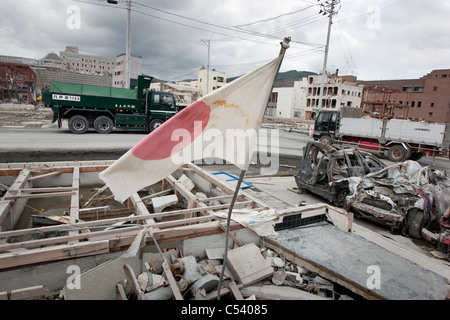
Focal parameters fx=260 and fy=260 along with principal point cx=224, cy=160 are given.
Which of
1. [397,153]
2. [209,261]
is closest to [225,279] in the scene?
[209,261]

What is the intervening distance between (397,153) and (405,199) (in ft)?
40.6

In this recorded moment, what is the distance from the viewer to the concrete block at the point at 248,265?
12.5 ft

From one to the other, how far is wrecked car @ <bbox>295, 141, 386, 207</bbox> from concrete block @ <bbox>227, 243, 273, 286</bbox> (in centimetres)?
443

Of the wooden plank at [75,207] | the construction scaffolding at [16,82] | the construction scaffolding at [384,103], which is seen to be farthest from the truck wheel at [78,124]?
the construction scaffolding at [16,82]

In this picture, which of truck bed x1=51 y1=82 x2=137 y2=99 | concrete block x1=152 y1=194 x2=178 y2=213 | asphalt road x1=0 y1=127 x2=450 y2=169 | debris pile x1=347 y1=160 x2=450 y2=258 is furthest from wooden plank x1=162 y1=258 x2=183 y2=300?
truck bed x1=51 y1=82 x2=137 y2=99

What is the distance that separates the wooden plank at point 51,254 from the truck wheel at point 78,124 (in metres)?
14.8

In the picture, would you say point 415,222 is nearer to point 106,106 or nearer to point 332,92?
point 106,106

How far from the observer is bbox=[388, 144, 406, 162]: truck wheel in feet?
53.2

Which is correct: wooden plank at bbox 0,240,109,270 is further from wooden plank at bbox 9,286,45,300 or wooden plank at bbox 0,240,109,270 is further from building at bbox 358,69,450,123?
building at bbox 358,69,450,123

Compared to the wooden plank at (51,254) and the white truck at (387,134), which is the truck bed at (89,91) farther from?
the wooden plank at (51,254)
